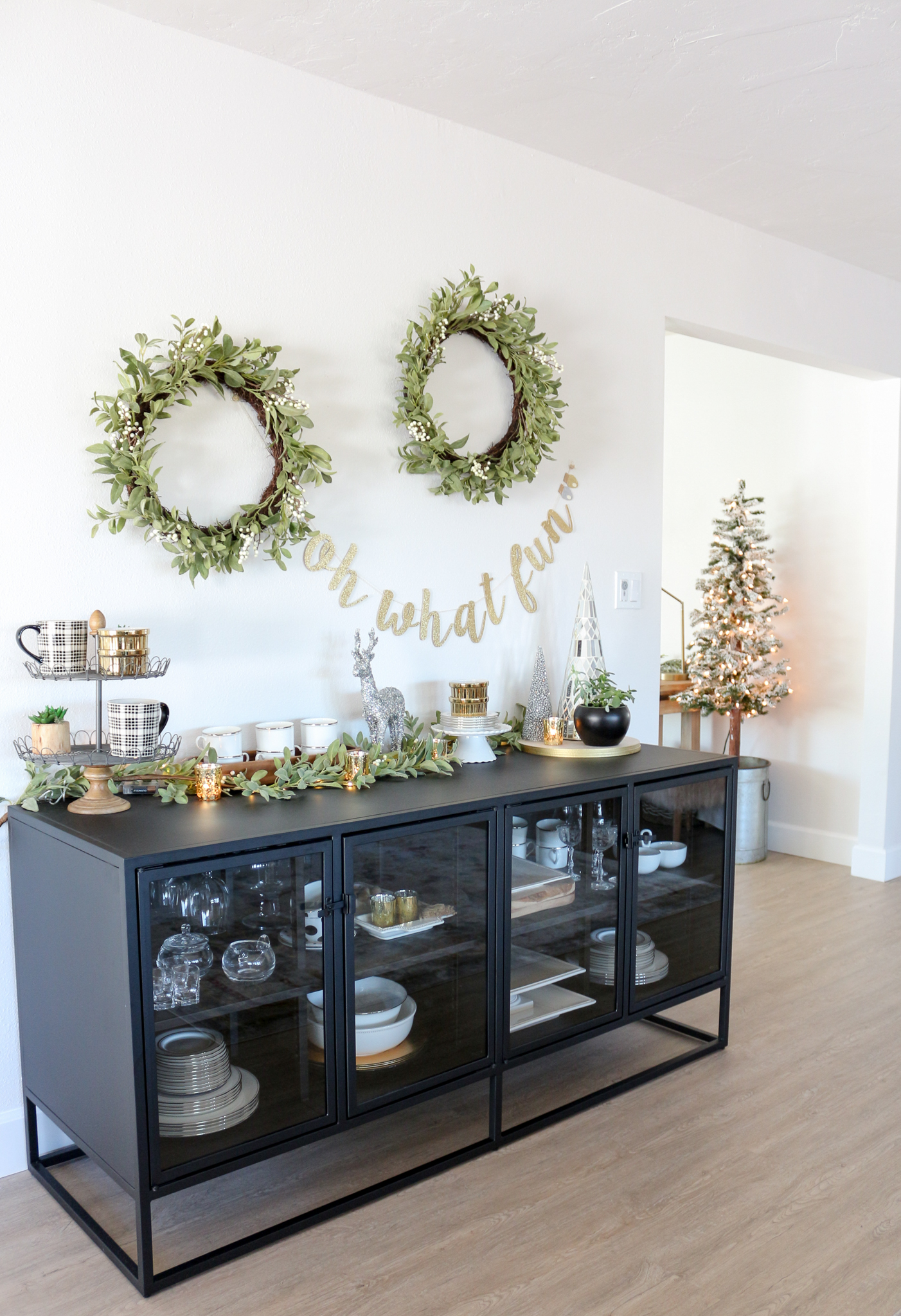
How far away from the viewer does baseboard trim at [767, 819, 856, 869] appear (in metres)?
4.81

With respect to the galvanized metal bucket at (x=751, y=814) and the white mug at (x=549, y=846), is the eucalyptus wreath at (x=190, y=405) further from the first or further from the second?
the galvanized metal bucket at (x=751, y=814)

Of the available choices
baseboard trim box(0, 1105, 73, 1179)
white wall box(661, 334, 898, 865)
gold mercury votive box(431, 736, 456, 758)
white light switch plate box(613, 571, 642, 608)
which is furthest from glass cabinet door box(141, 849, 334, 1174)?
white wall box(661, 334, 898, 865)

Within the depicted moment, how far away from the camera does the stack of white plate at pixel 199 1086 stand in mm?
1852

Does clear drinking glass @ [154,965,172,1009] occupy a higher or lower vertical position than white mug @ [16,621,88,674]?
lower

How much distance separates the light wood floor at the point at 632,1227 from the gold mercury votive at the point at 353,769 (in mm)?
878

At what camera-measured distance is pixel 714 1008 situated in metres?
3.14

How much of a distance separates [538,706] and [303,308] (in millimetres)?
1260

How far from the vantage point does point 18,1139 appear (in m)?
2.25

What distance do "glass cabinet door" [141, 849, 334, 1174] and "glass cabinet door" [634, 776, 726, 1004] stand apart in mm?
990

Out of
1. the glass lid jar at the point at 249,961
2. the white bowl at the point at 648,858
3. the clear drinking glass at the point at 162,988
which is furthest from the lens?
the white bowl at the point at 648,858

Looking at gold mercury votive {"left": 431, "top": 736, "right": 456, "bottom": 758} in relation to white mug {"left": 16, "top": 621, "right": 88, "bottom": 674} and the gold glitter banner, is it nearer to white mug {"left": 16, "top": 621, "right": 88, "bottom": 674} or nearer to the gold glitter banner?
the gold glitter banner

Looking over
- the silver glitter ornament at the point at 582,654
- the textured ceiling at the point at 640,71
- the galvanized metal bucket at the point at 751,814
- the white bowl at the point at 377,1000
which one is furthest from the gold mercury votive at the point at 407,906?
the galvanized metal bucket at the point at 751,814

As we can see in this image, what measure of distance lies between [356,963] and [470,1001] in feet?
1.15

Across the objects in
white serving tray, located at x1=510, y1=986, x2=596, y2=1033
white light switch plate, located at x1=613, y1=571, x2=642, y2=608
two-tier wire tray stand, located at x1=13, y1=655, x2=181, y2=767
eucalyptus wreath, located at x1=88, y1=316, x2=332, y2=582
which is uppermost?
eucalyptus wreath, located at x1=88, y1=316, x2=332, y2=582
